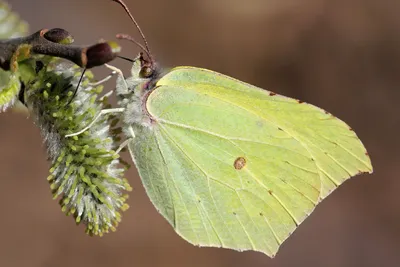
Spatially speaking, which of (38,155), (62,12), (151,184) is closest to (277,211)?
(151,184)

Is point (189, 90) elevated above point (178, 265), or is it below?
above

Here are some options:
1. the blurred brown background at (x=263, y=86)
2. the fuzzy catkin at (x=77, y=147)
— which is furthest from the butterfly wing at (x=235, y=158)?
the blurred brown background at (x=263, y=86)

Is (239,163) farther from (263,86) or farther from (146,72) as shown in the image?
(263,86)

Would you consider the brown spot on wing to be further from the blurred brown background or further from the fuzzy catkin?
the blurred brown background

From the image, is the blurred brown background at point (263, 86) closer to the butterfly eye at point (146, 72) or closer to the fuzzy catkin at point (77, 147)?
the butterfly eye at point (146, 72)

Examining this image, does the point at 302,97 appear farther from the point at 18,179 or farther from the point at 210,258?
the point at 18,179

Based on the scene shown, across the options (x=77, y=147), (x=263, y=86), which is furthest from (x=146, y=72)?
(x=263, y=86)
